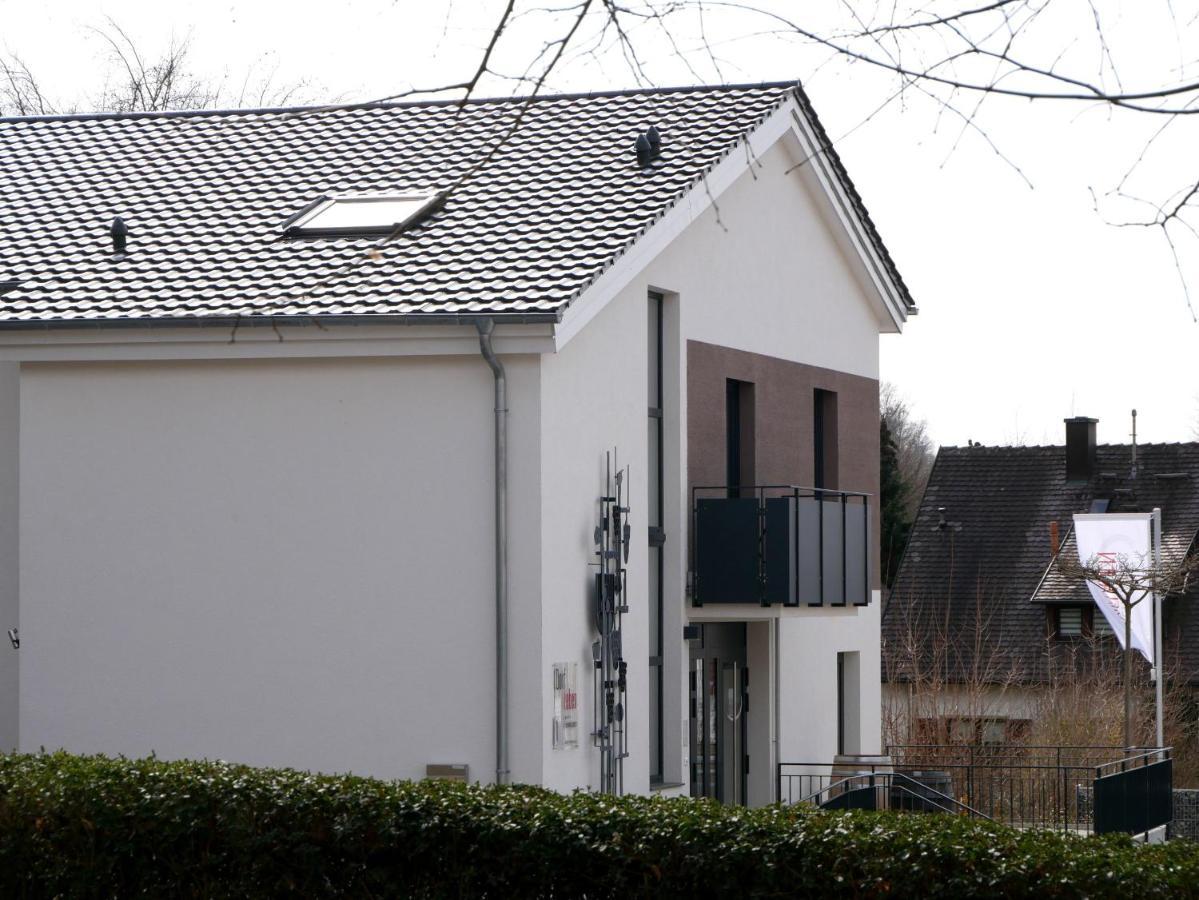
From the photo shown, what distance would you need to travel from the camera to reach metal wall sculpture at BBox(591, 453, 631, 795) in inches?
639

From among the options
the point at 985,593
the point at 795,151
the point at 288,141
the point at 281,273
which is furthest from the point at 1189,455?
the point at 281,273

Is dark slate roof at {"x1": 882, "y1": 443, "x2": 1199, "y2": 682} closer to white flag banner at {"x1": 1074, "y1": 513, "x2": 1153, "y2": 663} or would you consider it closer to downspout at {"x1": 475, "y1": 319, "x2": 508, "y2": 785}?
white flag banner at {"x1": 1074, "y1": 513, "x2": 1153, "y2": 663}

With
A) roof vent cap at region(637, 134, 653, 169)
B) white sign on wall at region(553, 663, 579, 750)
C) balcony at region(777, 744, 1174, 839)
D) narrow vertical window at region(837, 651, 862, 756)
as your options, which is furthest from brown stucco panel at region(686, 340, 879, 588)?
white sign on wall at region(553, 663, 579, 750)

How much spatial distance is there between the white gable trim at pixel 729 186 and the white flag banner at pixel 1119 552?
861cm

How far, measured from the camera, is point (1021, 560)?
42438 millimetres

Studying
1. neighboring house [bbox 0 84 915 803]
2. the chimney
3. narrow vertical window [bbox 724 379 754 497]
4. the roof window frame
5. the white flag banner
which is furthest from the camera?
the chimney

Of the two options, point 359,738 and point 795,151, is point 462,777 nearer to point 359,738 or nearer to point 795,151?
point 359,738

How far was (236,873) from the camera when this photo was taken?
1026cm

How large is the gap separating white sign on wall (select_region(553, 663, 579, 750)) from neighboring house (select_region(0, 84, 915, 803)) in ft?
0.15

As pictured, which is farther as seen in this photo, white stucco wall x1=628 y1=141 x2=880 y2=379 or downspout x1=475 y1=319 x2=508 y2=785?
white stucco wall x1=628 y1=141 x2=880 y2=379

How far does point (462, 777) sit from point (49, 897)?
4.92 meters

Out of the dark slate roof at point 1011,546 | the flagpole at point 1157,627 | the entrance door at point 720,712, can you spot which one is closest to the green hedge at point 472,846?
the entrance door at point 720,712

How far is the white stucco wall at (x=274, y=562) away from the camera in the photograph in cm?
1524

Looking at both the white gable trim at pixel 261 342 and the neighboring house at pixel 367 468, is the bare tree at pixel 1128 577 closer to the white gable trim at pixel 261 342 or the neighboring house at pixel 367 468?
the neighboring house at pixel 367 468
